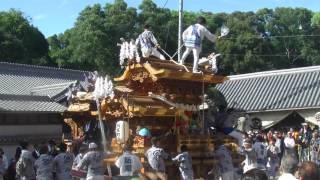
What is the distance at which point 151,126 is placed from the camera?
12195mm

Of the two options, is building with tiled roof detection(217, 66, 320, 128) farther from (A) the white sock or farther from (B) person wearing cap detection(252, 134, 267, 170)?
(B) person wearing cap detection(252, 134, 267, 170)

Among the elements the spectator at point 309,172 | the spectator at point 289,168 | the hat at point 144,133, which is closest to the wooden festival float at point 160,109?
the hat at point 144,133

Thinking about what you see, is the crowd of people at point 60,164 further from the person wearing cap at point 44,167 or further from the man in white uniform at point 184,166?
the man in white uniform at point 184,166

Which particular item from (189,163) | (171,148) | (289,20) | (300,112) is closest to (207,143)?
(171,148)

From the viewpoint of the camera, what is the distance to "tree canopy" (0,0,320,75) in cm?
3403

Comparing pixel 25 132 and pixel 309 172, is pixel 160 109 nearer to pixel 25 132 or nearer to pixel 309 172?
pixel 309 172

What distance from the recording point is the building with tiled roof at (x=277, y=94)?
2419cm

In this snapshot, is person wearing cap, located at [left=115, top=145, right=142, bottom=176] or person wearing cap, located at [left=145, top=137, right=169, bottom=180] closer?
person wearing cap, located at [left=115, top=145, right=142, bottom=176]

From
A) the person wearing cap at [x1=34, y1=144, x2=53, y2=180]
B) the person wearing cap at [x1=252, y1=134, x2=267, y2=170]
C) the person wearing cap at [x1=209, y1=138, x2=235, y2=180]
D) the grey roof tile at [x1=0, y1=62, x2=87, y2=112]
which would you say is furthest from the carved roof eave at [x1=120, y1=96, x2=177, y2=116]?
the grey roof tile at [x1=0, y1=62, x2=87, y2=112]

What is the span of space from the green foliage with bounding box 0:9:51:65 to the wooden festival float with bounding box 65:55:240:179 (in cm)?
2584

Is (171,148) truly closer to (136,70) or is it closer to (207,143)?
(207,143)

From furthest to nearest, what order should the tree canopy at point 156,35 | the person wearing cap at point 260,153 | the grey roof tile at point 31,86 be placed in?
the tree canopy at point 156,35, the grey roof tile at point 31,86, the person wearing cap at point 260,153

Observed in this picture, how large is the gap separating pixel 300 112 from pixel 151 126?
13876mm

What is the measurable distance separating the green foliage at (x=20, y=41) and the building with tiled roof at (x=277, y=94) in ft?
54.3
